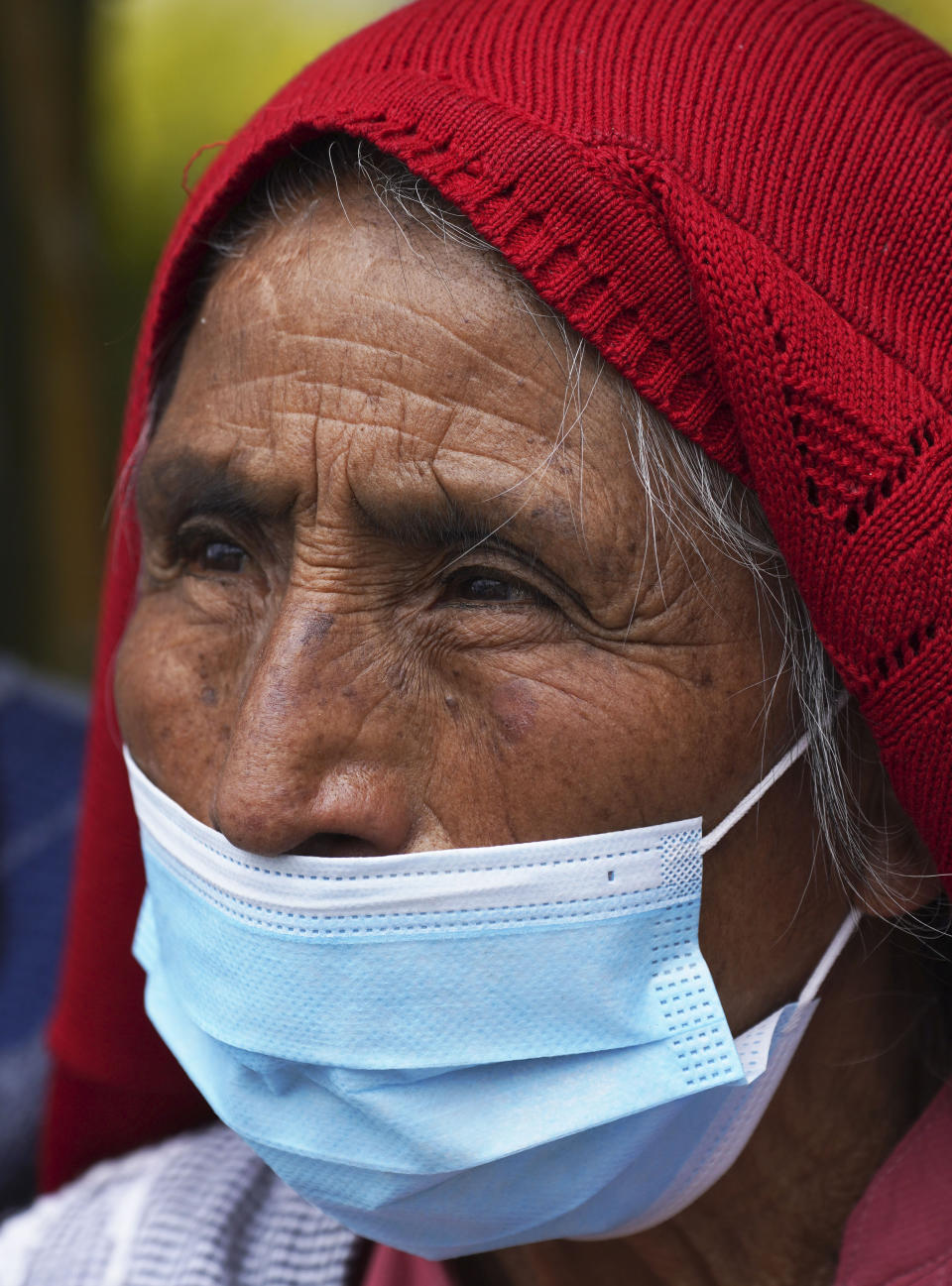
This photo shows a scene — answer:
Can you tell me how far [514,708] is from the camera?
1.50m

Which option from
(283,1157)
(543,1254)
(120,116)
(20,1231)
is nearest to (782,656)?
(283,1157)

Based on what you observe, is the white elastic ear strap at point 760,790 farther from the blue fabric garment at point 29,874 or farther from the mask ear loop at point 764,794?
the blue fabric garment at point 29,874

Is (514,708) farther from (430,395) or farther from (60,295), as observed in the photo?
(60,295)

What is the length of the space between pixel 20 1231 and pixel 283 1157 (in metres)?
0.82

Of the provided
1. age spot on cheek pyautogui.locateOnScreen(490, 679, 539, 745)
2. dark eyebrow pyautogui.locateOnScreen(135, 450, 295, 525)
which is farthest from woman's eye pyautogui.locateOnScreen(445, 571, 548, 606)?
dark eyebrow pyautogui.locateOnScreen(135, 450, 295, 525)

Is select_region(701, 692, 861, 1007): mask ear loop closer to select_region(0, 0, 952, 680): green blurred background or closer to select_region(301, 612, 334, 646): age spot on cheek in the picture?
select_region(301, 612, 334, 646): age spot on cheek

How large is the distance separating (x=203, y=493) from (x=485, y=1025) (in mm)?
797

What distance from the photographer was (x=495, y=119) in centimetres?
148

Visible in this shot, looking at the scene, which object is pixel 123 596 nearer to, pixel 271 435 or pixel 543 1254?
pixel 271 435

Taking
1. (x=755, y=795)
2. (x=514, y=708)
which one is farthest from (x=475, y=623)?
(x=755, y=795)

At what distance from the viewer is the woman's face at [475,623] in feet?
4.83

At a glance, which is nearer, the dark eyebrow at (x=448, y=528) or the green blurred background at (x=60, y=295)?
the dark eyebrow at (x=448, y=528)

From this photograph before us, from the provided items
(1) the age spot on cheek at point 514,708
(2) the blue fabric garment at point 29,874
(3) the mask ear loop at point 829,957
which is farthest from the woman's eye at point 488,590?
(2) the blue fabric garment at point 29,874

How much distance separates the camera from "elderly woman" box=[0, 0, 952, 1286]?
4.73ft
